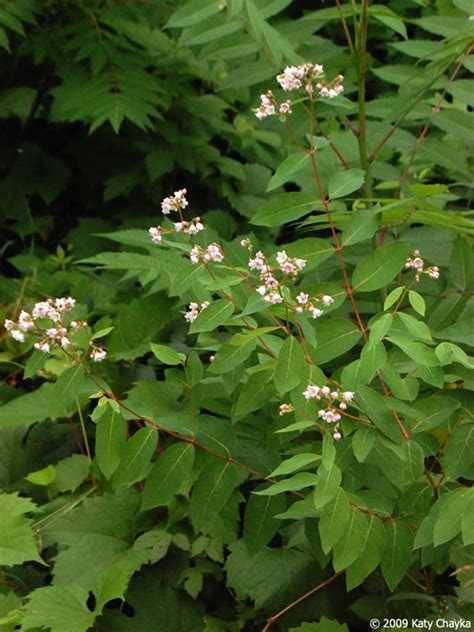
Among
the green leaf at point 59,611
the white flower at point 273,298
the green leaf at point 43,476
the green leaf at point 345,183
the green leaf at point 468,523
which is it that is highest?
the green leaf at point 345,183

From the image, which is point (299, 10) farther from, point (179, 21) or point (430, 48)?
point (179, 21)

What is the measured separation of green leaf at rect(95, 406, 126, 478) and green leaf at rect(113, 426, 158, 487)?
6cm

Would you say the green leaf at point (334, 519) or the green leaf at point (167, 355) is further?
the green leaf at point (167, 355)

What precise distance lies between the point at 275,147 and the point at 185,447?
221cm

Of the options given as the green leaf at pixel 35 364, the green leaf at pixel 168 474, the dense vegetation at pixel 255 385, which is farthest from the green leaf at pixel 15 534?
the green leaf at pixel 35 364

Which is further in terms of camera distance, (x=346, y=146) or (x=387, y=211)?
(x=346, y=146)

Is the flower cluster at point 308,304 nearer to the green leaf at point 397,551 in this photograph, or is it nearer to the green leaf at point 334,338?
the green leaf at point 334,338

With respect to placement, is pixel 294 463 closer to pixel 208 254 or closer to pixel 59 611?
pixel 208 254

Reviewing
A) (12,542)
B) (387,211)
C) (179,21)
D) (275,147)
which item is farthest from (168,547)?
(275,147)

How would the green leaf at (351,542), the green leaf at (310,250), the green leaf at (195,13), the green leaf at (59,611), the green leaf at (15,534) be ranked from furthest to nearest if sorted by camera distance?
the green leaf at (195,13), the green leaf at (15,534), the green leaf at (59,611), the green leaf at (310,250), the green leaf at (351,542)

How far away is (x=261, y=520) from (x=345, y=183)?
68 centimetres

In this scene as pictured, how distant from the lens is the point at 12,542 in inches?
79.0

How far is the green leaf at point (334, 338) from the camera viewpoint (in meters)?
1.66

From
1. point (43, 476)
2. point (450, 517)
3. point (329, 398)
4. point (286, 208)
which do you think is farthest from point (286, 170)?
point (43, 476)
